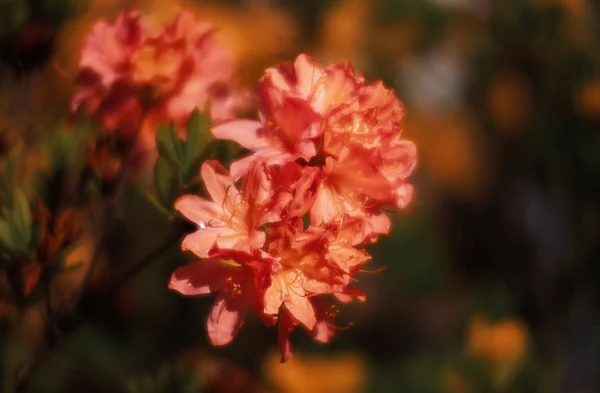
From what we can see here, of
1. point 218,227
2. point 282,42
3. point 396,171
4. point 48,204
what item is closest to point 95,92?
point 48,204

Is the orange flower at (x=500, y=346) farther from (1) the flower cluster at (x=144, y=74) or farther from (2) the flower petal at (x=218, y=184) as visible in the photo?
(2) the flower petal at (x=218, y=184)

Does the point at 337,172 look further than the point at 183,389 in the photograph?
No

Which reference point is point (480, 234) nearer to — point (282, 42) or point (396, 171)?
point (282, 42)

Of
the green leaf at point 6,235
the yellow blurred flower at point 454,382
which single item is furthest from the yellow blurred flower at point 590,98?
the green leaf at point 6,235

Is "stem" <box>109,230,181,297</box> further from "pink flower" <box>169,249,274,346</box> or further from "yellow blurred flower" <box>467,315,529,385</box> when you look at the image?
"yellow blurred flower" <box>467,315,529,385</box>

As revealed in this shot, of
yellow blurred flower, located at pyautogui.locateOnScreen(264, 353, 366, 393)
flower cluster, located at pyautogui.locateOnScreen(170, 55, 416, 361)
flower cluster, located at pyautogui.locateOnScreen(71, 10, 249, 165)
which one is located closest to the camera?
flower cluster, located at pyautogui.locateOnScreen(170, 55, 416, 361)

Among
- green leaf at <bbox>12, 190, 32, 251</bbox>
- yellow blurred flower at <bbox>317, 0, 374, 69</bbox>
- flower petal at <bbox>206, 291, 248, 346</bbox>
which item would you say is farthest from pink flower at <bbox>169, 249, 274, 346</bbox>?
yellow blurred flower at <bbox>317, 0, 374, 69</bbox>

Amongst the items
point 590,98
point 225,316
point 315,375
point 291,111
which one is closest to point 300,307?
point 225,316
